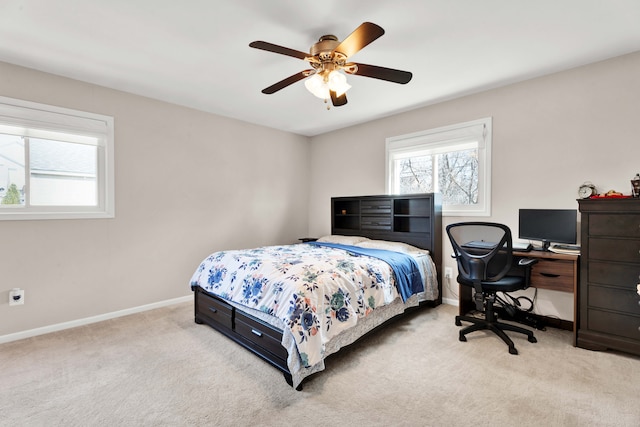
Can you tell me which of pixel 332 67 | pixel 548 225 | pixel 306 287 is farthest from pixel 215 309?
pixel 548 225

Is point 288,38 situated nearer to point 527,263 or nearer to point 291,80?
point 291,80

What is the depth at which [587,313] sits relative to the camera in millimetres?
2428

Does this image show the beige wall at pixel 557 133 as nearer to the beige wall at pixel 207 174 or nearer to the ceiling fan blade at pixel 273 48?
the beige wall at pixel 207 174

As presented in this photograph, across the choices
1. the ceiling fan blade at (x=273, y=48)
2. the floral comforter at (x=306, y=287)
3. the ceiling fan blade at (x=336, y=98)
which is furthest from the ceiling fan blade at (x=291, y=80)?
the floral comforter at (x=306, y=287)

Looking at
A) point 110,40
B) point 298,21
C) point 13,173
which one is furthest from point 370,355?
Answer: point 13,173

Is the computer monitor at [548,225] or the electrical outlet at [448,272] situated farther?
the electrical outlet at [448,272]

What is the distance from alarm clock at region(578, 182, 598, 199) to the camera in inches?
105

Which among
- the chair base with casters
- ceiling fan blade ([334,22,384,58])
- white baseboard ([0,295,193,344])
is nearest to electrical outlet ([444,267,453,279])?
the chair base with casters

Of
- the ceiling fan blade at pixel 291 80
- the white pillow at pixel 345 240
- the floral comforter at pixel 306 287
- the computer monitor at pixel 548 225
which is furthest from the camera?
the white pillow at pixel 345 240

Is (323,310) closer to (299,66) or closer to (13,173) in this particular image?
(299,66)

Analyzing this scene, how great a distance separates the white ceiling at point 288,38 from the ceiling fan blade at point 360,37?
0.27m

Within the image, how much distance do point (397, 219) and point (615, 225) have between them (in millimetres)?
2128

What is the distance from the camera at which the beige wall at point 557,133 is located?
2.59m

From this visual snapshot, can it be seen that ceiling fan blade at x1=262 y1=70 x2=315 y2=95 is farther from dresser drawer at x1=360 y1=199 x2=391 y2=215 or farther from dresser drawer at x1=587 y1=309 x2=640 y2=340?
dresser drawer at x1=587 y1=309 x2=640 y2=340
